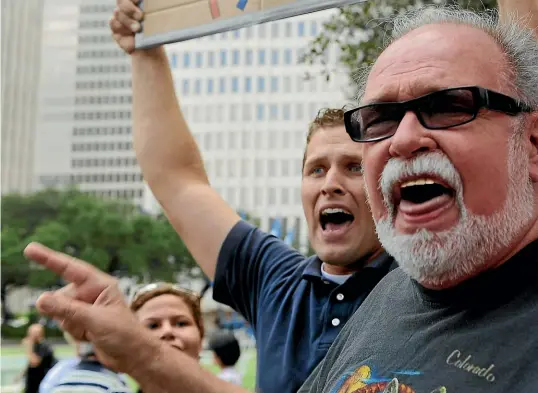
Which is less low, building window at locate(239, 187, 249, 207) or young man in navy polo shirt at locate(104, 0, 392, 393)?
young man in navy polo shirt at locate(104, 0, 392, 393)

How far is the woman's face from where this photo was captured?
3.02m

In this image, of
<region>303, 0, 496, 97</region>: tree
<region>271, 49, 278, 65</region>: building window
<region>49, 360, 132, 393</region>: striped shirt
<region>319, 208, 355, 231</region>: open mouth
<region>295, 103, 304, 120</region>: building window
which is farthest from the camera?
<region>271, 49, 278, 65</region>: building window

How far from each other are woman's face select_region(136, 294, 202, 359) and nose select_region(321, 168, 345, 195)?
110cm

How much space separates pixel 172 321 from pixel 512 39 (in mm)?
2024

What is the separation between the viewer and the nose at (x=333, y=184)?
230cm

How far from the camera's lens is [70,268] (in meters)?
1.55

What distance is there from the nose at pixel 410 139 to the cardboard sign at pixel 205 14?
45 centimetres

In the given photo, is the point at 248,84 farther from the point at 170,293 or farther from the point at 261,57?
the point at 170,293

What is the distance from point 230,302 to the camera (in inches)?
97.1

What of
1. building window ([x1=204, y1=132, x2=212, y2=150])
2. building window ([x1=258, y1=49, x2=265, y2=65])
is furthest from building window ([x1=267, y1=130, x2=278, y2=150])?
building window ([x1=258, y1=49, x2=265, y2=65])

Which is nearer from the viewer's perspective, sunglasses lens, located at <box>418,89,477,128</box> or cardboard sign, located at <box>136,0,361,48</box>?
sunglasses lens, located at <box>418,89,477,128</box>

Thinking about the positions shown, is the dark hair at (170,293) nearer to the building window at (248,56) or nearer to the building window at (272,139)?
the building window at (272,139)

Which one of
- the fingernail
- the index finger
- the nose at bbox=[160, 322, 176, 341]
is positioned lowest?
the nose at bbox=[160, 322, 176, 341]

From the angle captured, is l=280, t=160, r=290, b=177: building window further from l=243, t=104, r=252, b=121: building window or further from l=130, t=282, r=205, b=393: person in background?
l=130, t=282, r=205, b=393: person in background
